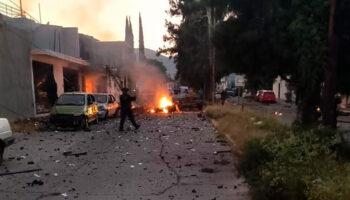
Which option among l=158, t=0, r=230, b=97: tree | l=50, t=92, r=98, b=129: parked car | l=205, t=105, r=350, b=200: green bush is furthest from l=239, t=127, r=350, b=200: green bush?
l=158, t=0, r=230, b=97: tree

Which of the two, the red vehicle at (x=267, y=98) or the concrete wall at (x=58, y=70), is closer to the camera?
the concrete wall at (x=58, y=70)

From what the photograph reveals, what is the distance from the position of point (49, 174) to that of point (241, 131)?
6317 millimetres

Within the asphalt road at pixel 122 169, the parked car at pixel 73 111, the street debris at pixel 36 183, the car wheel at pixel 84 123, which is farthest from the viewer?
the car wheel at pixel 84 123

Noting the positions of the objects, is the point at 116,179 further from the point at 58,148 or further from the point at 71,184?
the point at 58,148

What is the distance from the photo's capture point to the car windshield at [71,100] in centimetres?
1883

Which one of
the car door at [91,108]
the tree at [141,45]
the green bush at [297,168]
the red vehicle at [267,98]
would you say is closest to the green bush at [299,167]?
the green bush at [297,168]

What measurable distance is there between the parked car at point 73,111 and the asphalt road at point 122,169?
2.80 metres

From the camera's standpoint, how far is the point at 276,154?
5.95 metres

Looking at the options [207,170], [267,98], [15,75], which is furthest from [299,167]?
[267,98]

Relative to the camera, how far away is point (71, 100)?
19094 millimetres

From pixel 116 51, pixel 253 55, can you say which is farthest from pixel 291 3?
pixel 116 51

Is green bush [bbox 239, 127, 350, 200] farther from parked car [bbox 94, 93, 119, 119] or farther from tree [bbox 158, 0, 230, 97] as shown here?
tree [bbox 158, 0, 230, 97]

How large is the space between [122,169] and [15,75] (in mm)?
13720

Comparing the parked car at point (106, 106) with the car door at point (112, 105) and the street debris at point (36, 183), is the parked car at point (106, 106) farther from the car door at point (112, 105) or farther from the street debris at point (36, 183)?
the street debris at point (36, 183)
